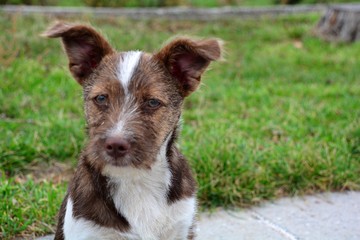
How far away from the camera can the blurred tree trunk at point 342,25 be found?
12062 mm

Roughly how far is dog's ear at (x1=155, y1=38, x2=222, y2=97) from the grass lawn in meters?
1.59

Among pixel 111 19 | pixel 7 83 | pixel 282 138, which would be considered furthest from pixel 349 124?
pixel 111 19

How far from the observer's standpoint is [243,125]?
7.40 m

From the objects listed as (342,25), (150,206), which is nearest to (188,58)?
(150,206)

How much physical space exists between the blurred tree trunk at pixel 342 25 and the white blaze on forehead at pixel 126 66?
8.62 metres

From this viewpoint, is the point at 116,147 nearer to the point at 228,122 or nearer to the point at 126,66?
the point at 126,66

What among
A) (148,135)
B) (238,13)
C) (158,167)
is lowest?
(238,13)

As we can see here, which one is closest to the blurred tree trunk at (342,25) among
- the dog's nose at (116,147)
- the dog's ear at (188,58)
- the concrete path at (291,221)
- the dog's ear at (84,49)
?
the concrete path at (291,221)

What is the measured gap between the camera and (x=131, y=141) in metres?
3.70

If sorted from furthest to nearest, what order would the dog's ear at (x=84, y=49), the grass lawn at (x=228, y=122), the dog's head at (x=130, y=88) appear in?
the grass lawn at (x=228, y=122), the dog's ear at (x=84, y=49), the dog's head at (x=130, y=88)

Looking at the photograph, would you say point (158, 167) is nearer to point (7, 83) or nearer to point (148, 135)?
point (148, 135)

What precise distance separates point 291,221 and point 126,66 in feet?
7.49

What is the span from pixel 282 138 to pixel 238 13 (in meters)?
7.34

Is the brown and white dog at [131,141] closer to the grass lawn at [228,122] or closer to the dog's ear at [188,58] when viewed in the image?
the dog's ear at [188,58]
